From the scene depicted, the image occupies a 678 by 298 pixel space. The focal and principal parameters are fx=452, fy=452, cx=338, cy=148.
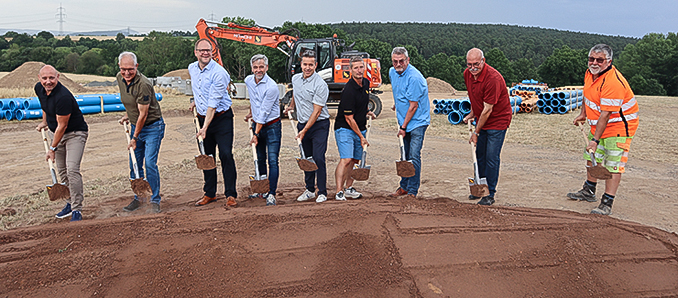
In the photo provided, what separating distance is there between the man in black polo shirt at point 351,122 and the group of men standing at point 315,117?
1 cm

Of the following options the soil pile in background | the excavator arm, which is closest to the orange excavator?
the excavator arm

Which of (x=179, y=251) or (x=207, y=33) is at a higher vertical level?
(x=207, y=33)

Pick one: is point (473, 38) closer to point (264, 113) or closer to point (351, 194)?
point (351, 194)

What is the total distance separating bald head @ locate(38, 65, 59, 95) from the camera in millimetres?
4977

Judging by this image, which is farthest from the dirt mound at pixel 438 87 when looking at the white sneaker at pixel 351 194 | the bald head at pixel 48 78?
the bald head at pixel 48 78

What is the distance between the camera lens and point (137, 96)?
→ 5.38 metres

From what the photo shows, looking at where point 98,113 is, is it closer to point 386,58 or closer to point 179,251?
point 179,251

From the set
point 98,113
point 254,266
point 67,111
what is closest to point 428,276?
point 254,266

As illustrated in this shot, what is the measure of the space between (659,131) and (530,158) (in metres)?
5.94

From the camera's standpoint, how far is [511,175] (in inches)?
302

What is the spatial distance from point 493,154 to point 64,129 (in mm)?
5126

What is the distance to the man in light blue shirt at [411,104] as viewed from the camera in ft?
18.5

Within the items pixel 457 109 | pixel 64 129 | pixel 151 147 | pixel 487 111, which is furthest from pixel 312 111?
pixel 457 109

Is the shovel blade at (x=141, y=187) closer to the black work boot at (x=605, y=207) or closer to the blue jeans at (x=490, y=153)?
the blue jeans at (x=490, y=153)
